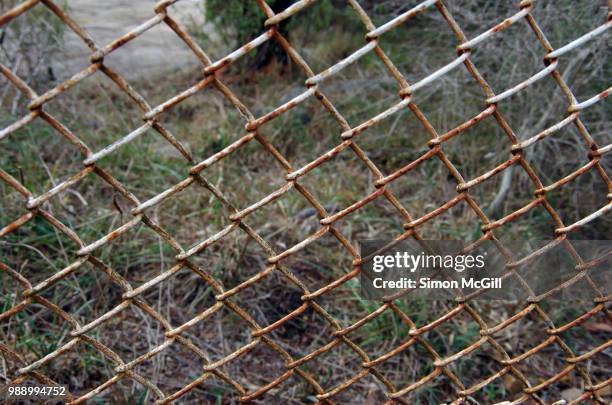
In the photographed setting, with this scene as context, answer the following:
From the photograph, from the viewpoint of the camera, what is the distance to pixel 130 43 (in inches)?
170

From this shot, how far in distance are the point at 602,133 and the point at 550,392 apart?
1.08m

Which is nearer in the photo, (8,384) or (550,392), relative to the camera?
(8,384)

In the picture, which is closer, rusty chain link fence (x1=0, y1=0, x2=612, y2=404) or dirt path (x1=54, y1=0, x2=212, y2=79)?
rusty chain link fence (x1=0, y1=0, x2=612, y2=404)

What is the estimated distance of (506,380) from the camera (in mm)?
1936

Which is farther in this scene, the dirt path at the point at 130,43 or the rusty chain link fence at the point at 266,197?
the dirt path at the point at 130,43

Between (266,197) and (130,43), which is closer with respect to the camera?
(266,197)

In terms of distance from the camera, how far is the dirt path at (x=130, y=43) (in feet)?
11.7

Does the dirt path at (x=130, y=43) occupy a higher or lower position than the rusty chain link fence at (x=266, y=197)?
higher

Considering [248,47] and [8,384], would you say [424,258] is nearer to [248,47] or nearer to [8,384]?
[248,47]

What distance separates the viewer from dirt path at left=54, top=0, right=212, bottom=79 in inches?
141

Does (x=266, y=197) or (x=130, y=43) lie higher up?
(x=130, y=43)

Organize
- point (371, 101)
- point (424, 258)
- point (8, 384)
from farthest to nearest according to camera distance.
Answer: point (371, 101)
point (424, 258)
point (8, 384)

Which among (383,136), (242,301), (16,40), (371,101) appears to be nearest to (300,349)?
(242,301)

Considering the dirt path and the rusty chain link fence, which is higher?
the dirt path
